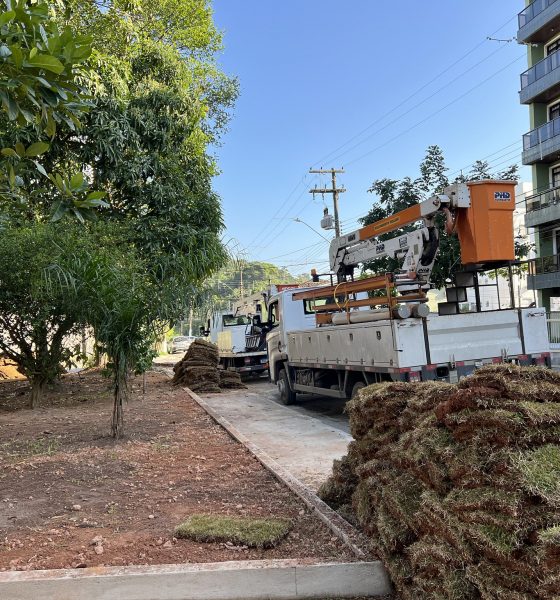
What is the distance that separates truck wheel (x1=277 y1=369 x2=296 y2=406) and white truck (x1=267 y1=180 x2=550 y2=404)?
243cm

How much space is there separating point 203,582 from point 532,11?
105 feet

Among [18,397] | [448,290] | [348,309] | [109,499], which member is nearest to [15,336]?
[18,397]

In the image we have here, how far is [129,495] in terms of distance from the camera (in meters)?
5.64

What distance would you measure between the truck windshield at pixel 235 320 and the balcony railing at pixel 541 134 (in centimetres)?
1740

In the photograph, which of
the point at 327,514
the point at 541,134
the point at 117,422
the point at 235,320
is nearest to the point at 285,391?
the point at 117,422

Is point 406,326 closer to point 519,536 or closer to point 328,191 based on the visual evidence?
point 519,536

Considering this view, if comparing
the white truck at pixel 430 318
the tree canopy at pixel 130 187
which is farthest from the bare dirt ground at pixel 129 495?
the white truck at pixel 430 318

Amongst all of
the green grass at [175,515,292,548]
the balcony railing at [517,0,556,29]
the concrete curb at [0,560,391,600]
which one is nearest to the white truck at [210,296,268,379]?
the green grass at [175,515,292,548]

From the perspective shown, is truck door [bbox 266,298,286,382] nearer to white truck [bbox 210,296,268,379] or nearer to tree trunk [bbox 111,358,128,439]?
white truck [bbox 210,296,268,379]

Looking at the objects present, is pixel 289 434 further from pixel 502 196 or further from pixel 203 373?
pixel 203 373

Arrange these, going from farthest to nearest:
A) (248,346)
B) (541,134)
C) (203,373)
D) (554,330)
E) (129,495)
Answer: (541,134) < (554,330) < (248,346) < (203,373) < (129,495)

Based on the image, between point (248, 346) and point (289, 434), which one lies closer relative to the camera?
point (289, 434)

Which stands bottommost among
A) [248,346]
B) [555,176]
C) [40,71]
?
[248,346]

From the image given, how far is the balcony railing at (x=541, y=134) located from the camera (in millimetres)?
26825
